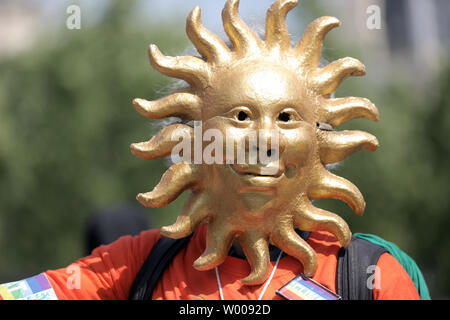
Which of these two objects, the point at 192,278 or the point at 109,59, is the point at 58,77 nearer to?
the point at 109,59

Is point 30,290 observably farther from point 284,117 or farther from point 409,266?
point 409,266

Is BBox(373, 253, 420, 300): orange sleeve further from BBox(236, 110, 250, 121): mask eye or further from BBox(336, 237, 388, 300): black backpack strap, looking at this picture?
BBox(236, 110, 250, 121): mask eye

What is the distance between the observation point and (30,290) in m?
1.80

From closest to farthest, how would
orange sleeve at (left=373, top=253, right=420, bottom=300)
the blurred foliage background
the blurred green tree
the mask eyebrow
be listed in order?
orange sleeve at (left=373, top=253, right=420, bottom=300) < the mask eyebrow < the blurred foliage background < the blurred green tree

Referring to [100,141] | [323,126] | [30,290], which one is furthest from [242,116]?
[100,141]

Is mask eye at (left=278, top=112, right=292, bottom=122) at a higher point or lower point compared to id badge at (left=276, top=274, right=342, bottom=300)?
higher

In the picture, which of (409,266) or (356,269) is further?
(409,266)

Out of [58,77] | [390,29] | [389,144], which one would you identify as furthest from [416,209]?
[390,29]

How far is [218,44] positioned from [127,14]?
5284 mm

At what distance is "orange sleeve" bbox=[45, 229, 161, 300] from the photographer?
5.99ft

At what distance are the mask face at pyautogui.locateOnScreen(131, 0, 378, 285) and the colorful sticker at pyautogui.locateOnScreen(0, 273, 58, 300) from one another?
1.49 feet

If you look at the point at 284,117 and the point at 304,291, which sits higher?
the point at 284,117

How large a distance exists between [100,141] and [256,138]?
4.90 meters

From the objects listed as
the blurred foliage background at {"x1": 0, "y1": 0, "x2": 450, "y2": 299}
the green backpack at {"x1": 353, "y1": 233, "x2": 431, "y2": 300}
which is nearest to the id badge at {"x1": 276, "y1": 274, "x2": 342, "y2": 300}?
the green backpack at {"x1": 353, "y1": 233, "x2": 431, "y2": 300}
